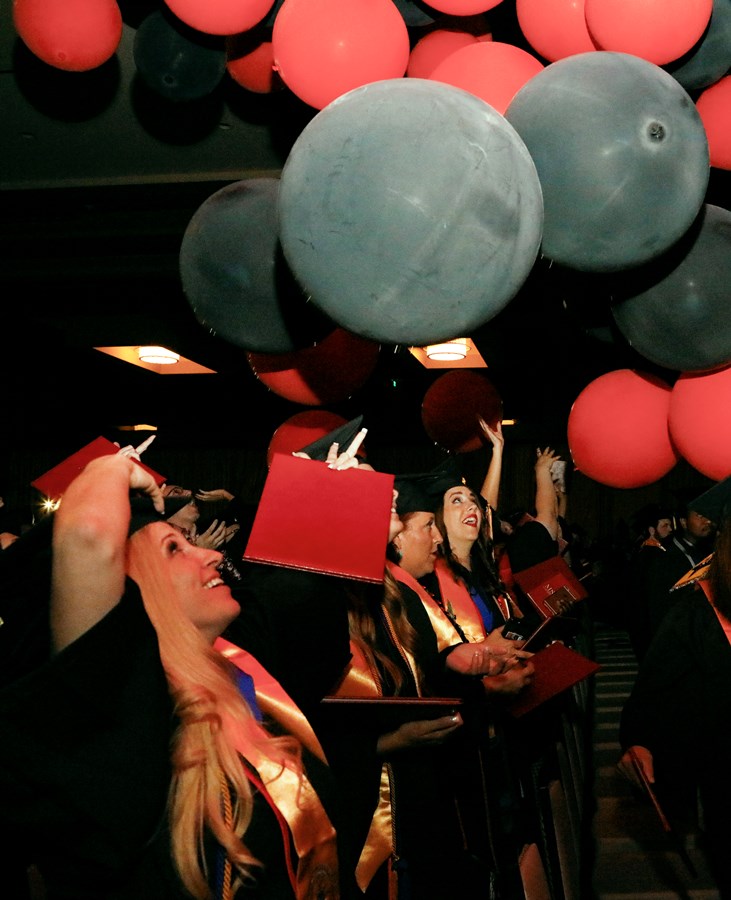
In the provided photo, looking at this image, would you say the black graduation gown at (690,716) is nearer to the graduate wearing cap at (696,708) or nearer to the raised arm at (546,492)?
the graduate wearing cap at (696,708)

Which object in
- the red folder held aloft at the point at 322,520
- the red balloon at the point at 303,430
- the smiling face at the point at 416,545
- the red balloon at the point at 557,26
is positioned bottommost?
the smiling face at the point at 416,545

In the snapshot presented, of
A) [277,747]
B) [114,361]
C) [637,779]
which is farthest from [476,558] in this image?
[114,361]

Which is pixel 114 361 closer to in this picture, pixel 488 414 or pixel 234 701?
pixel 488 414

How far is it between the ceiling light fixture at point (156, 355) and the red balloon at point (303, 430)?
4.08m

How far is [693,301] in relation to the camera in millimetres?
2361

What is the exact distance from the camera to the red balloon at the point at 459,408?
4.08m

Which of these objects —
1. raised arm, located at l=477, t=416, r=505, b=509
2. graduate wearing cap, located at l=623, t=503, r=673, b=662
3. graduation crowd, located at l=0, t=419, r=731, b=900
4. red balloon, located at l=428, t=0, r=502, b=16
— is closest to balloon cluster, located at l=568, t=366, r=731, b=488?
graduation crowd, located at l=0, t=419, r=731, b=900

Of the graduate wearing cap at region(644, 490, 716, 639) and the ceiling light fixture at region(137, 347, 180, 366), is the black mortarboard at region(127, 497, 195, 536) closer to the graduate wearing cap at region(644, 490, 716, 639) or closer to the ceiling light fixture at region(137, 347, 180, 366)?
the graduate wearing cap at region(644, 490, 716, 639)

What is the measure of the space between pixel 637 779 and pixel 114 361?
6903 mm

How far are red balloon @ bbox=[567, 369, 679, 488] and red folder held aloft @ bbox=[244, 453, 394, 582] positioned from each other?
116 cm

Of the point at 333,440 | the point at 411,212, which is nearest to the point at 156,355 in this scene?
the point at 333,440

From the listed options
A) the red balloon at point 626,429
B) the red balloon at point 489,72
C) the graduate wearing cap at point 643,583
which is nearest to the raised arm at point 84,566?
the red balloon at point 489,72

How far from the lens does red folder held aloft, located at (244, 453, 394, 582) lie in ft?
6.54

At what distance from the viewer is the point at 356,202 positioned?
1.60m
